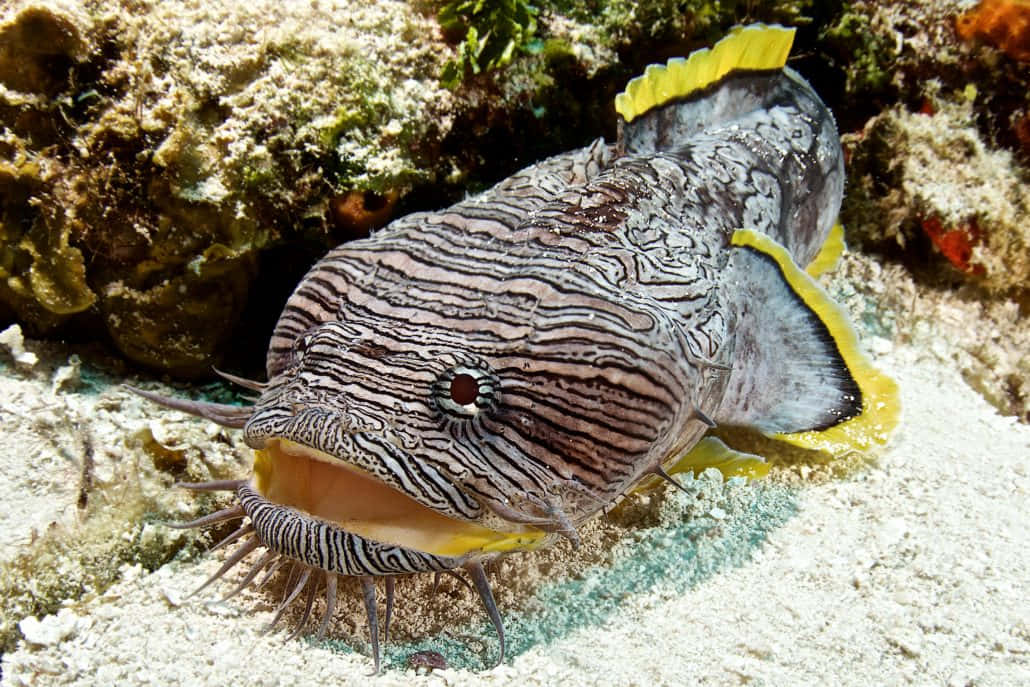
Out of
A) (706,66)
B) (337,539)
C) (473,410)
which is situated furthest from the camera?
(706,66)

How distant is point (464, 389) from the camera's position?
8.58 feet

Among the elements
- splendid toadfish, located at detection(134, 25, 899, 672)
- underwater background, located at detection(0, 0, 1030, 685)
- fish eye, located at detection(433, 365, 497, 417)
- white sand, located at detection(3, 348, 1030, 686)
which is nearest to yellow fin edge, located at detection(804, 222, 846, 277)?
underwater background, located at detection(0, 0, 1030, 685)

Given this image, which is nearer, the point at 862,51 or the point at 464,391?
the point at 464,391

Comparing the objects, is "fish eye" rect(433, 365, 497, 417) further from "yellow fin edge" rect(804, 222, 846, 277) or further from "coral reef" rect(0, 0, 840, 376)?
"yellow fin edge" rect(804, 222, 846, 277)

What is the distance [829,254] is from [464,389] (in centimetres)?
385

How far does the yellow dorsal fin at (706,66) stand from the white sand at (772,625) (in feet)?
8.54

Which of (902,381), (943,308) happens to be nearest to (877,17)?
(943,308)

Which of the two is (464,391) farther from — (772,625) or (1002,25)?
(1002,25)

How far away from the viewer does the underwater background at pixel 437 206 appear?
274cm

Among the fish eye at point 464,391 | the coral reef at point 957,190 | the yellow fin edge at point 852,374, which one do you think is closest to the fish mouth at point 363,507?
the fish eye at point 464,391

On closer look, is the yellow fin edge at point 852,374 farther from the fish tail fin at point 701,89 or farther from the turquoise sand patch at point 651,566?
the fish tail fin at point 701,89

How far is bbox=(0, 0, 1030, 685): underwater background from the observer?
9.00 ft

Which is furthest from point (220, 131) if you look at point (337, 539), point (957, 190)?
point (957, 190)

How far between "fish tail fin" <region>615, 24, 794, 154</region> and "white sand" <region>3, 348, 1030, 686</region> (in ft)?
8.03
